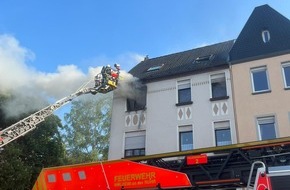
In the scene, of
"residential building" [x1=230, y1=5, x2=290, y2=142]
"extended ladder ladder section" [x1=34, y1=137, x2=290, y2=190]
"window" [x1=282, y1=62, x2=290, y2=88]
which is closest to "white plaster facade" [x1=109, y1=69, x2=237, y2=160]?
"residential building" [x1=230, y1=5, x2=290, y2=142]

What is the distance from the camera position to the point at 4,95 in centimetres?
1638

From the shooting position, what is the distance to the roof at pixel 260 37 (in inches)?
652

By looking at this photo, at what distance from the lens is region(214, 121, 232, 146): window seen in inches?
623

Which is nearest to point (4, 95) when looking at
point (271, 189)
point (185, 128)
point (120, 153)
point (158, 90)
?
point (120, 153)

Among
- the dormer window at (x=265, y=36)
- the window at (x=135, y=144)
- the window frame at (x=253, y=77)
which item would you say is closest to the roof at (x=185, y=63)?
the window frame at (x=253, y=77)

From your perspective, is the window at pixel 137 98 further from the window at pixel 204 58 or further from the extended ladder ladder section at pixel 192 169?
the extended ladder ladder section at pixel 192 169

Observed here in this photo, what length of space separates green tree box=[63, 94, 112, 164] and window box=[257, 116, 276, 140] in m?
22.0

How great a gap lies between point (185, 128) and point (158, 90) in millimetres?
2748

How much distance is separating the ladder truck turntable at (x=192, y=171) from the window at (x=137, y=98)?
9906 millimetres

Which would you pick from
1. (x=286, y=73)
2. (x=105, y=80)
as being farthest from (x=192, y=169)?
(x=286, y=73)

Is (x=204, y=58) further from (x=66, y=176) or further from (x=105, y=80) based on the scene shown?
(x=66, y=176)

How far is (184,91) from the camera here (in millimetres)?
17891

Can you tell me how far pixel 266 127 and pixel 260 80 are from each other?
2.40m

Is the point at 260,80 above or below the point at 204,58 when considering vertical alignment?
below
